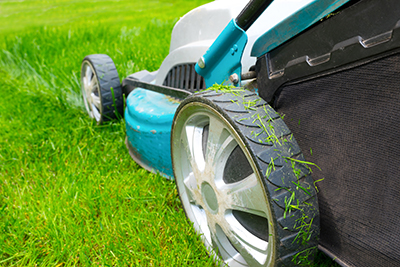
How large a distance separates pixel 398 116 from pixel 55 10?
4.81 m

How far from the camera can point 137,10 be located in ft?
16.6

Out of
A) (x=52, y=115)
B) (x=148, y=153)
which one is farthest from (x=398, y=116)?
(x=52, y=115)

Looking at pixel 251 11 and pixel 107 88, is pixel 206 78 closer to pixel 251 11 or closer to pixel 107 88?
pixel 251 11

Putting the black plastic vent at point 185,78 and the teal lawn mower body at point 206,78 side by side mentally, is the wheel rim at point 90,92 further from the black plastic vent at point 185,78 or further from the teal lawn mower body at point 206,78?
the black plastic vent at point 185,78

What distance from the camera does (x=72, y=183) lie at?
1.41 meters

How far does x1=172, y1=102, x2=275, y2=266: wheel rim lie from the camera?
2.47 ft

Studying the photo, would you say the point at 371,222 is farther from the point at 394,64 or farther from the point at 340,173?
the point at 394,64

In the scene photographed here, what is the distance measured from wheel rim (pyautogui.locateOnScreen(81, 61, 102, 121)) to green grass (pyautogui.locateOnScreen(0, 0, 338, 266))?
0.07m

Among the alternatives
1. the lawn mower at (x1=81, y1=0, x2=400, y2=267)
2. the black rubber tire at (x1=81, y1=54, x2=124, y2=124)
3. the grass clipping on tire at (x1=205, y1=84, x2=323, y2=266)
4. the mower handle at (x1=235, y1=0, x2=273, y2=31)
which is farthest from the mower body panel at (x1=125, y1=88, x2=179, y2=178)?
the grass clipping on tire at (x1=205, y1=84, x2=323, y2=266)

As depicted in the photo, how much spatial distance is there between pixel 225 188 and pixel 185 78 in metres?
0.77

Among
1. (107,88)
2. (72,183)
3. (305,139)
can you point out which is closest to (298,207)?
(305,139)

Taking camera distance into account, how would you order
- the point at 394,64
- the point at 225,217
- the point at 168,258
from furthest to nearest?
the point at 168,258, the point at 225,217, the point at 394,64

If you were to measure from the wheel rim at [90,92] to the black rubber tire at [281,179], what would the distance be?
132 centimetres

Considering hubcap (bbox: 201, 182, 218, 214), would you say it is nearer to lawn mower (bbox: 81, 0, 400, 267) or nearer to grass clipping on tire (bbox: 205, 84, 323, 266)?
lawn mower (bbox: 81, 0, 400, 267)
